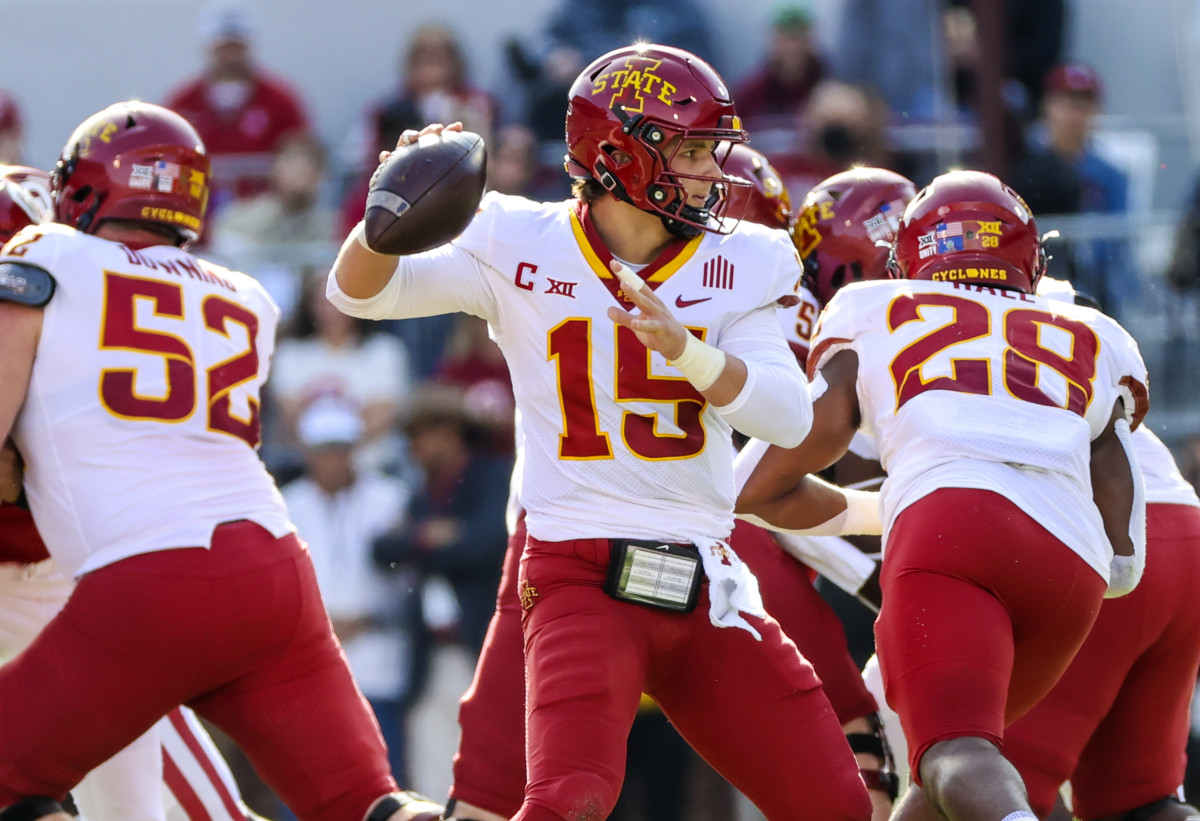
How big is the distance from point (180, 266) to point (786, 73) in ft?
18.2

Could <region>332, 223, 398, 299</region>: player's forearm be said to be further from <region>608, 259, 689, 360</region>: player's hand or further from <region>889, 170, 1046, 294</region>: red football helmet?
<region>889, 170, 1046, 294</region>: red football helmet

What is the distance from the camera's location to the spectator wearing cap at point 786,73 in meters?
9.30

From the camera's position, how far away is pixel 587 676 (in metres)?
3.70

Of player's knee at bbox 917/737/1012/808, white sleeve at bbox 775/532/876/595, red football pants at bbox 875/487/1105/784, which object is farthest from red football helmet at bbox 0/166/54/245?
player's knee at bbox 917/737/1012/808

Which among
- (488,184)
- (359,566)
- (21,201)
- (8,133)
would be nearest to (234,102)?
(8,133)

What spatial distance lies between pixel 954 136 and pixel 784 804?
5.45 meters

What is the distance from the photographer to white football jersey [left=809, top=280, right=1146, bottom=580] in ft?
13.3

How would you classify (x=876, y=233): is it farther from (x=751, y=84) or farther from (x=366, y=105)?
(x=366, y=105)

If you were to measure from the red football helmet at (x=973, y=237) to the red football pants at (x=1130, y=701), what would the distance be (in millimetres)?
807

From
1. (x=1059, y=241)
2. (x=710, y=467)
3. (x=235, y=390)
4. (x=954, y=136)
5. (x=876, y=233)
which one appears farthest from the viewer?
(x=954, y=136)

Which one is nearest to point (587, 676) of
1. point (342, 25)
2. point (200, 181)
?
point (200, 181)

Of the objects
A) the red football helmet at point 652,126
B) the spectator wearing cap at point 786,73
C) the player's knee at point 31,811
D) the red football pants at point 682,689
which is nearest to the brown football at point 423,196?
the red football helmet at point 652,126

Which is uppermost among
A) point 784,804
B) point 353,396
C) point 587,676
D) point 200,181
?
point 200,181

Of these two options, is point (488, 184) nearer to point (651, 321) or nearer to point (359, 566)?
point (359, 566)
